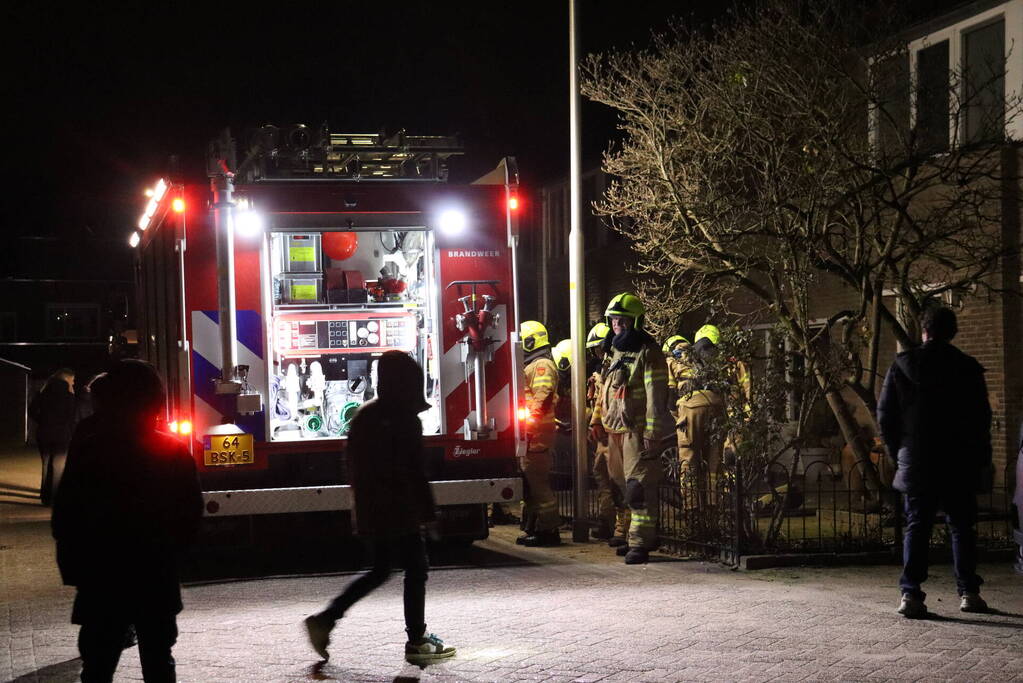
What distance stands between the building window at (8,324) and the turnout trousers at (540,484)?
176 ft

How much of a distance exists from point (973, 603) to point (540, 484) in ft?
14.8

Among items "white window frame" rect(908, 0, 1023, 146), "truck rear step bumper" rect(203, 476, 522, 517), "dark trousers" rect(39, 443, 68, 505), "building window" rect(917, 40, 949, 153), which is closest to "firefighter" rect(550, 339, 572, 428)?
"truck rear step bumper" rect(203, 476, 522, 517)

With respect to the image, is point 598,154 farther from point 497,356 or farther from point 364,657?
point 364,657

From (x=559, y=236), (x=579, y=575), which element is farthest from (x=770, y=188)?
(x=559, y=236)

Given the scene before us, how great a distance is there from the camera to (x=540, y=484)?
447 inches

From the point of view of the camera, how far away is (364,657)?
6750 mm

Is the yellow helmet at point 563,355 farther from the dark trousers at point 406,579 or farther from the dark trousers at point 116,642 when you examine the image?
the dark trousers at point 116,642

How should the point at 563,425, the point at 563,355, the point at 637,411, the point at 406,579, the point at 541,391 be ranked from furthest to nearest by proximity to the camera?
the point at 563,425 → the point at 563,355 → the point at 541,391 → the point at 637,411 → the point at 406,579

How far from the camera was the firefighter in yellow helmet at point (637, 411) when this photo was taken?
10047mm

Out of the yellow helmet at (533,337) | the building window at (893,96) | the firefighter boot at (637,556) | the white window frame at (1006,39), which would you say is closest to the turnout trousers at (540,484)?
the yellow helmet at (533,337)

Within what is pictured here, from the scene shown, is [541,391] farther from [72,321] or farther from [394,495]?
[72,321]

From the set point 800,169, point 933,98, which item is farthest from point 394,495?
point 933,98

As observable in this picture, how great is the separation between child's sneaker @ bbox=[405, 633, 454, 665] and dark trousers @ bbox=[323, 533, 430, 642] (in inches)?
1.4

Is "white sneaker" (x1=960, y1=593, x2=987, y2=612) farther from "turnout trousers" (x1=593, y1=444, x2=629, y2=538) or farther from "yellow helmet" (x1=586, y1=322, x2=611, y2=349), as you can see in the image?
"yellow helmet" (x1=586, y1=322, x2=611, y2=349)
